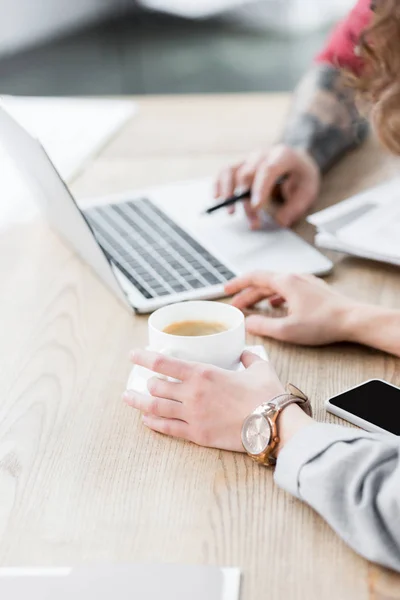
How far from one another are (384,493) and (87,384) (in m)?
0.42

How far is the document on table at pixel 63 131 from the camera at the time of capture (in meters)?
1.68

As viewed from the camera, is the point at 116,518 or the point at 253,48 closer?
the point at 116,518

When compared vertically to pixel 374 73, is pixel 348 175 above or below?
below

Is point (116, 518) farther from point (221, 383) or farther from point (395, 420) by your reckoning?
point (395, 420)

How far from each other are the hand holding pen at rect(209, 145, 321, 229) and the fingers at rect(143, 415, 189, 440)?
590mm

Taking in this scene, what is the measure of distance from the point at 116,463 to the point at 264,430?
6.2 inches

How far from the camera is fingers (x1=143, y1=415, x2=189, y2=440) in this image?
0.93 meters

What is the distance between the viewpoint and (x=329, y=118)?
5.80ft

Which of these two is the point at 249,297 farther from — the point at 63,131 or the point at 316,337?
the point at 63,131

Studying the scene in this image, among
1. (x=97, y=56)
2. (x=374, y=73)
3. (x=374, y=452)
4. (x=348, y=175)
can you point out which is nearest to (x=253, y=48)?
(x=97, y=56)

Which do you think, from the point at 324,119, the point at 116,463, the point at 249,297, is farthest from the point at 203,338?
the point at 324,119

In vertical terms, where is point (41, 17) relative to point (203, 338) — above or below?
below

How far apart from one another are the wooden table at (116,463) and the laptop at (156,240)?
49 mm

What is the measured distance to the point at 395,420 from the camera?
914 mm
